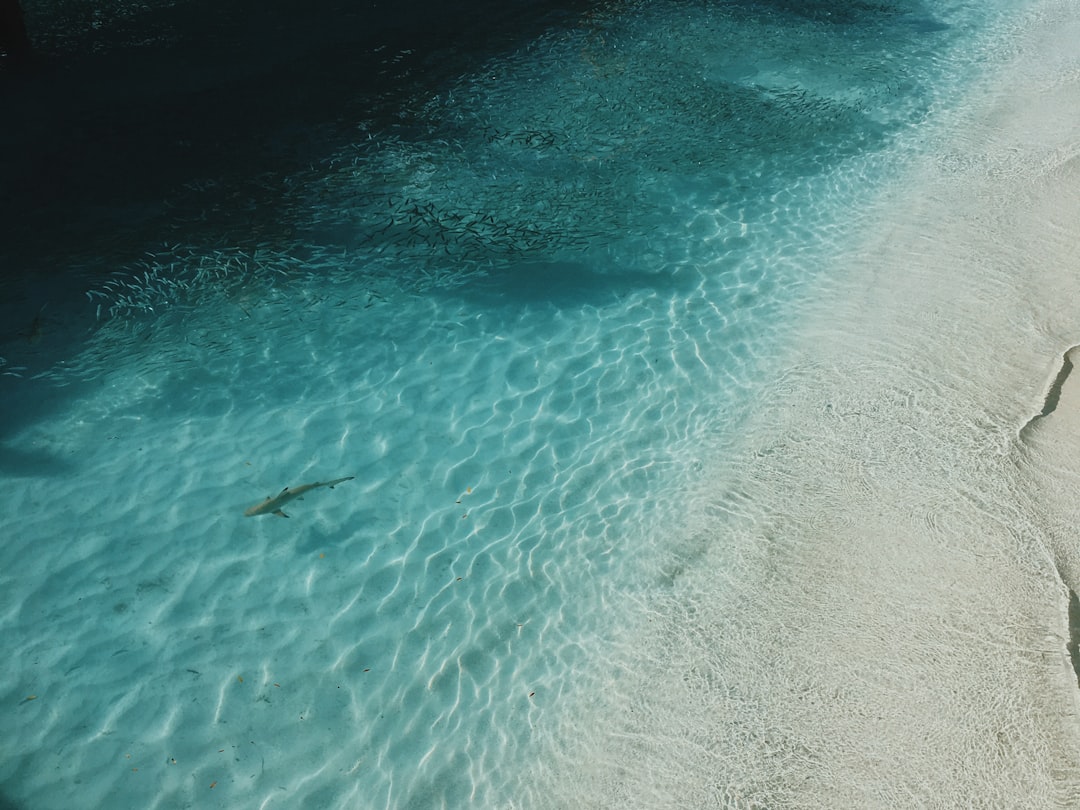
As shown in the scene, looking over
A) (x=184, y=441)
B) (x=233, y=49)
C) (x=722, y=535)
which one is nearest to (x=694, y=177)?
(x=722, y=535)

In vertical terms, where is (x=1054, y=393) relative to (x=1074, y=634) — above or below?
above

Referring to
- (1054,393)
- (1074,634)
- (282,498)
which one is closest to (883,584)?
(1074,634)

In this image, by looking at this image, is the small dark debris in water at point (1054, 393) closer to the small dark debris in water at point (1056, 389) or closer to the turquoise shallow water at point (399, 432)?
the small dark debris in water at point (1056, 389)

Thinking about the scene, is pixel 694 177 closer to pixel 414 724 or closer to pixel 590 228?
pixel 590 228

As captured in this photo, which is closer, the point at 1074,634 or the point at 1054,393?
the point at 1074,634

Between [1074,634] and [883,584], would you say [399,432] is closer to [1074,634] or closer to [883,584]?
[883,584]

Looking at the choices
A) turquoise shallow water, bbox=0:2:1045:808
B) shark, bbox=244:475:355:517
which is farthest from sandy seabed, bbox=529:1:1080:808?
shark, bbox=244:475:355:517
